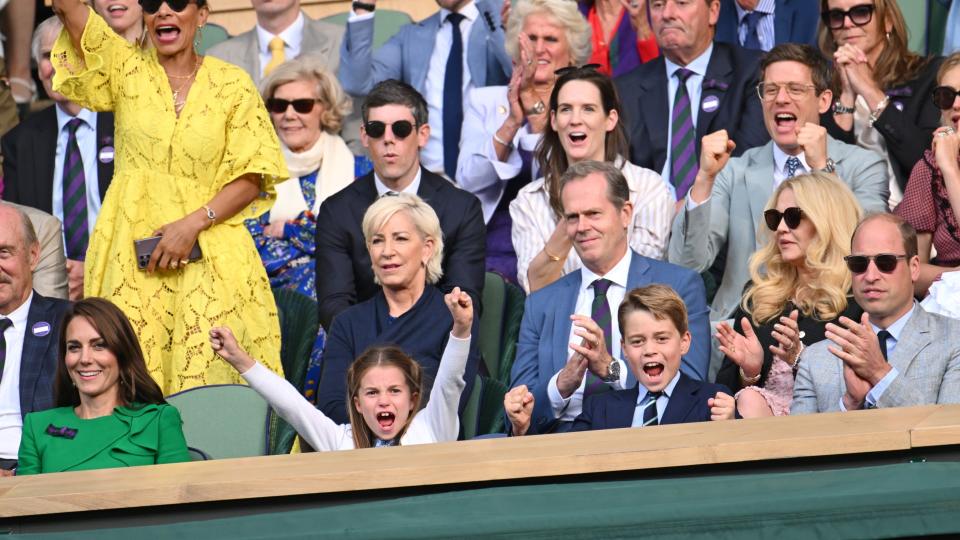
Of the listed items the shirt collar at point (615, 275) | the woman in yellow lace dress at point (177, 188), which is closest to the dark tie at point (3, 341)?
the woman in yellow lace dress at point (177, 188)

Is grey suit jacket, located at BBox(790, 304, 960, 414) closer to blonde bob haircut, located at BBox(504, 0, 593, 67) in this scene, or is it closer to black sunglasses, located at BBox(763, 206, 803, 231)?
black sunglasses, located at BBox(763, 206, 803, 231)

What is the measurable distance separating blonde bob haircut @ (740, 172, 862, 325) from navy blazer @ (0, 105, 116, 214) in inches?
122

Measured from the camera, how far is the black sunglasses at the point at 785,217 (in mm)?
5738

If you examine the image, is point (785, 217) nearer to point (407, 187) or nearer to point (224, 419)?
point (407, 187)

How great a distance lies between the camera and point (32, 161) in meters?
7.50

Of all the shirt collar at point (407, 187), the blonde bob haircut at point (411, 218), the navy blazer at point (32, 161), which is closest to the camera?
the blonde bob haircut at point (411, 218)

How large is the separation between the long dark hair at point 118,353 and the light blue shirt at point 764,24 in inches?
141

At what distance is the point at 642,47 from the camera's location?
7.86 meters

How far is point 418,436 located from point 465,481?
1677 millimetres

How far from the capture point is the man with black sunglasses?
644 cm

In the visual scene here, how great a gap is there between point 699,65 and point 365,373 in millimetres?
2491

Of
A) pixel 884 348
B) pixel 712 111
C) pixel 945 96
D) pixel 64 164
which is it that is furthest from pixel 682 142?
pixel 64 164

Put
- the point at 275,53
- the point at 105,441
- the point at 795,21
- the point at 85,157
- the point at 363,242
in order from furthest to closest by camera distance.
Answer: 1. the point at 275,53
2. the point at 795,21
3. the point at 85,157
4. the point at 363,242
5. the point at 105,441

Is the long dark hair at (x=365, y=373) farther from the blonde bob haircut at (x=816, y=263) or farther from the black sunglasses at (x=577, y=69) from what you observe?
the black sunglasses at (x=577, y=69)
